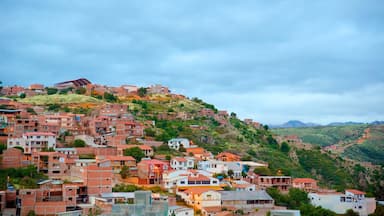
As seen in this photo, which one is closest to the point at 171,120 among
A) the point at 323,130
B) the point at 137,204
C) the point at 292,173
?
the point at 292,173

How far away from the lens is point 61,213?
78.5 feet

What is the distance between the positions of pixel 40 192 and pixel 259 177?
1735 centimetres

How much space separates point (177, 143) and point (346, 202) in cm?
1671

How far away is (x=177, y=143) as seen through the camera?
44.7 m

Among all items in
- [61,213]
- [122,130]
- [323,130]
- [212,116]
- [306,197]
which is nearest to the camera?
[61,213]

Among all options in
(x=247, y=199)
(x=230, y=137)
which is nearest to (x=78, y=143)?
(x=247, y=199)

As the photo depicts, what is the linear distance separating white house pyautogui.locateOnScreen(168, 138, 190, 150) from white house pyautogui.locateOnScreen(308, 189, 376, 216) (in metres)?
14.7

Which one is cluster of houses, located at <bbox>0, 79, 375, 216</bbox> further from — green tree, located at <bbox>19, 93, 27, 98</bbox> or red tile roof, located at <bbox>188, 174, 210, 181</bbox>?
green tree, located at <bbox>19, 93, 27, 98</bbox>

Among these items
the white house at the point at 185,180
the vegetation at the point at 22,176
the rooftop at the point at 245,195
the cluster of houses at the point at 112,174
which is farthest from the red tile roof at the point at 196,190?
the vegetation at the point at 22,176

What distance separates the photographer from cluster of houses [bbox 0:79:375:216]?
87.7 ft

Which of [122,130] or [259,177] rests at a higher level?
[122,130]

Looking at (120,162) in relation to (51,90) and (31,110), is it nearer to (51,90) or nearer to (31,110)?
(31,110)

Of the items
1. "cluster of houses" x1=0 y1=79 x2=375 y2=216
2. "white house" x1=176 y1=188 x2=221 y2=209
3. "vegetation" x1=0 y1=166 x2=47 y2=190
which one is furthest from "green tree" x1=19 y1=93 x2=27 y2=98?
"white house" x1=176 y1=188 x2=221 y2=209

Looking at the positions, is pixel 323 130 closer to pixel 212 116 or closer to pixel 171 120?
pixel 212 116
